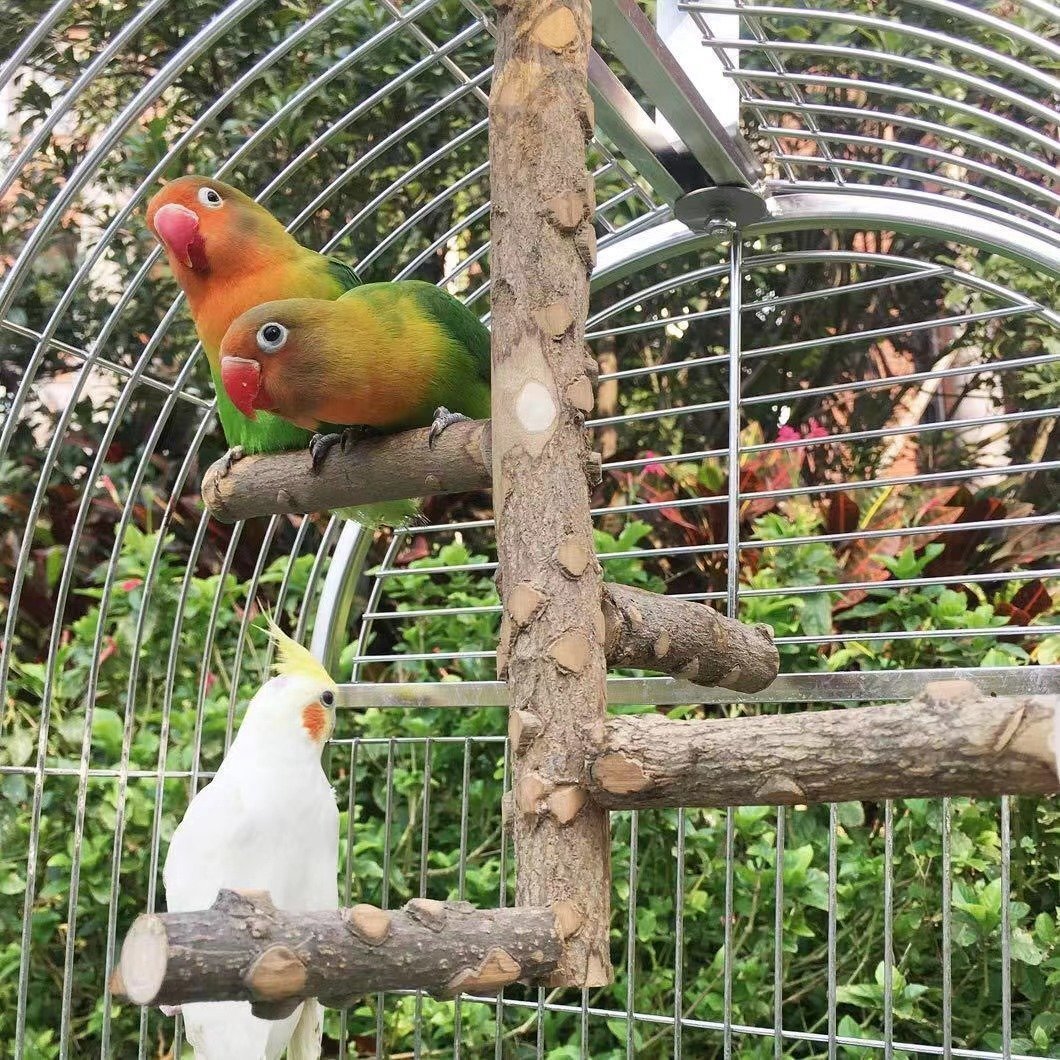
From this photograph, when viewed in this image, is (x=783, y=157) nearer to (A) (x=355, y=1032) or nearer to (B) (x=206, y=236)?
(B) (x=206, y=236)

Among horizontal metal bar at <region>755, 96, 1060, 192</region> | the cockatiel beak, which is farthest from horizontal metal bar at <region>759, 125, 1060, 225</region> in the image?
the cockatiel beak

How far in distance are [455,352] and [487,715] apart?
1255 mm

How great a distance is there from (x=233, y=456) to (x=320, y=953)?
810 millimetres

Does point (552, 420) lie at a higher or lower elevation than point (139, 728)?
higher

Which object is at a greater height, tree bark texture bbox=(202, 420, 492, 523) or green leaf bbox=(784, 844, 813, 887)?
tree bark texture bbox=(202, 420, 492, 523)

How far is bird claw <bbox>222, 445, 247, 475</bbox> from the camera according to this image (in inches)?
55.2

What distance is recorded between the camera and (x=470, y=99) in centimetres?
315

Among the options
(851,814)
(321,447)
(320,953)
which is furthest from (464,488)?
(851,814)

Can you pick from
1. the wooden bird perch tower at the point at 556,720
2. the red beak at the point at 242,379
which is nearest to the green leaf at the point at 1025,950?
the wooden bird perch tower at the point at 556,720

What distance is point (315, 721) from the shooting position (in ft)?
4.27

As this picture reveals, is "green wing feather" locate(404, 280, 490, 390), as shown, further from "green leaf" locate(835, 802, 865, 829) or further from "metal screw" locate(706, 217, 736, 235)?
"green leaf" locate(835, 802, 865, 829)

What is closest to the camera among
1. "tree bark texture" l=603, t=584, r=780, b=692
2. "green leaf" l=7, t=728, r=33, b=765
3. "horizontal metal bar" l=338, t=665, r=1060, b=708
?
"tree bark texture" l=603, t=584, r=780, b=692

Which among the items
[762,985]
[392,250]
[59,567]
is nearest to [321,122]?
[392,250]

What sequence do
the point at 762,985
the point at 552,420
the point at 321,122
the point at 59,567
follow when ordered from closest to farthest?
the point at 552,420, the point at 762,985, the point at 59,567, the point at 321,122
